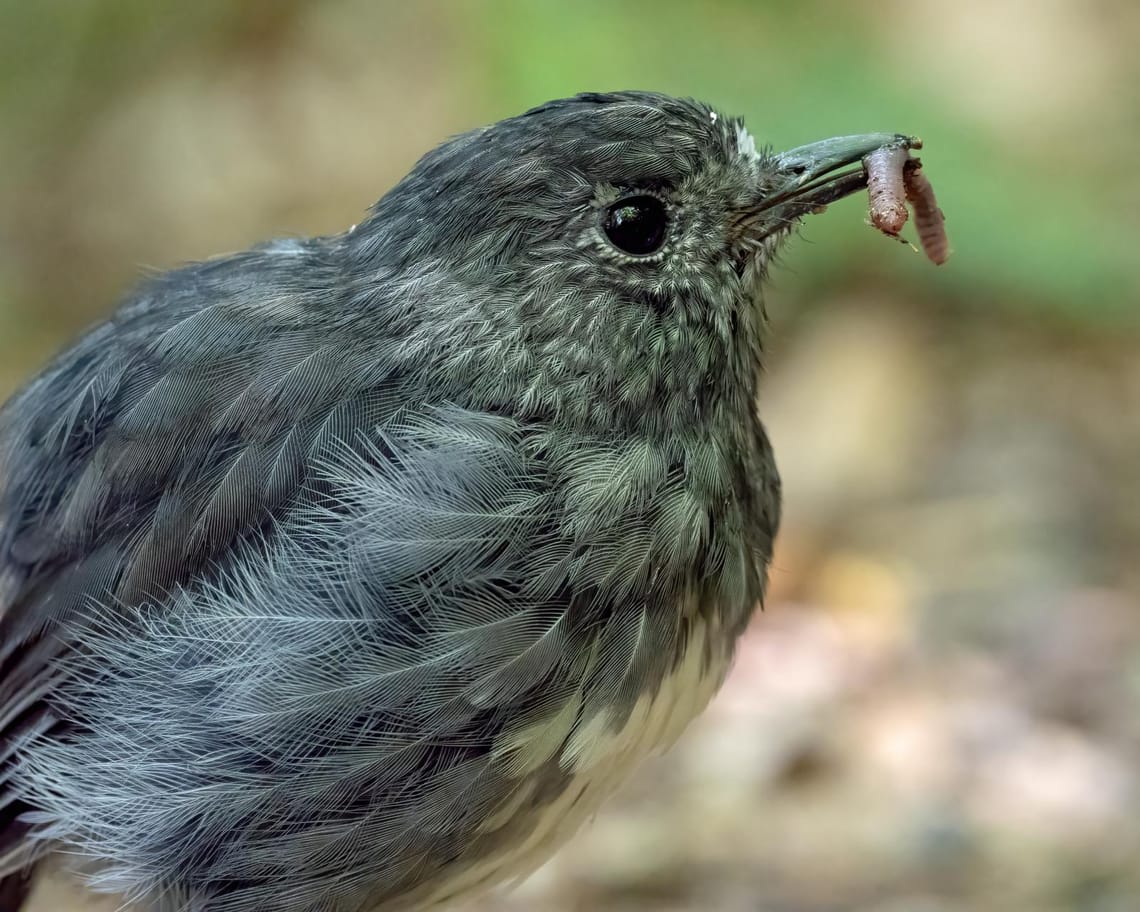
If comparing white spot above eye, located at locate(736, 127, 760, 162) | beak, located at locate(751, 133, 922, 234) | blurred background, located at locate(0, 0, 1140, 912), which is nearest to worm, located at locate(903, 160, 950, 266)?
beak, located at locate(751, 133, 922, 234)

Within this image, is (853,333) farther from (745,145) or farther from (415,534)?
(415,534)

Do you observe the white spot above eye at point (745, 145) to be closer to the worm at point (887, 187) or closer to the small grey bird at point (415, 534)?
the small grey bird at point (415, 534)

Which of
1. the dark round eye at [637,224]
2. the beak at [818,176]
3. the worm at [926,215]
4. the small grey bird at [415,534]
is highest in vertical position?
the worm at [926,215]

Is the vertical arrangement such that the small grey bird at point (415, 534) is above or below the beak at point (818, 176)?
below

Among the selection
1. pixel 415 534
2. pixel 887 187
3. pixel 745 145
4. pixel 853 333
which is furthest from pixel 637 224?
pixel 853 333

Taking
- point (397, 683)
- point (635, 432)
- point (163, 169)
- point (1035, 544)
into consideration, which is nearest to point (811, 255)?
point (1035, 544)

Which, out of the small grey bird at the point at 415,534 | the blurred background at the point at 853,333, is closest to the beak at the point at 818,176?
the small grey bird at the point at 415,534
